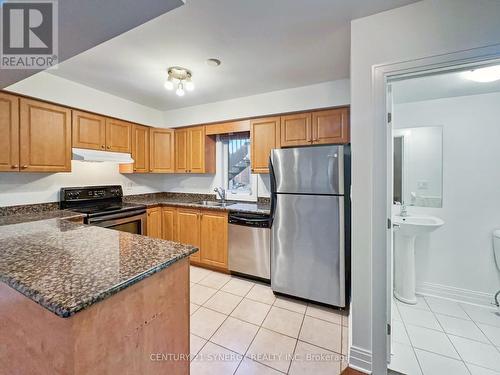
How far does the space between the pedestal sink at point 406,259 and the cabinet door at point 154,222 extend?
10.2ft

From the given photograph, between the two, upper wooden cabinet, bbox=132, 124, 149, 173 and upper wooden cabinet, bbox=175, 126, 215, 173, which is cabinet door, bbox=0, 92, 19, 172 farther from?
upper wooden cabinet, bbox=175, 126, 215, 173

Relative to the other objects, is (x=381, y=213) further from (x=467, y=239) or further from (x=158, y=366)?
(x=467, y=239)

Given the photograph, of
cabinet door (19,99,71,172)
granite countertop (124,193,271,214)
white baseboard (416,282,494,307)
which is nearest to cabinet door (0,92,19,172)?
cabinet door (19,99,71,172)

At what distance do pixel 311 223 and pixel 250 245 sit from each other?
2.88 ft

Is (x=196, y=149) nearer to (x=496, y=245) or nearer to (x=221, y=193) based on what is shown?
(x=221, y=193)

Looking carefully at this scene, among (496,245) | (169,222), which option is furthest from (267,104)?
(496,245)

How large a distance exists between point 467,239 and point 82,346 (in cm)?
324

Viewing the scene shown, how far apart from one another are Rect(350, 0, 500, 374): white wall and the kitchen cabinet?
9.88 feet

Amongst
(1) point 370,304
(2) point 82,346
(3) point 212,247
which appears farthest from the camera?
(3) point 212,247

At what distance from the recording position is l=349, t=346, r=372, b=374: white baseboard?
1479 mm

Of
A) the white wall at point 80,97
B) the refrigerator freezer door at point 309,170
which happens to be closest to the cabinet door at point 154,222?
the white wall at point 80,97

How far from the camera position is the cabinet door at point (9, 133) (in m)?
2.05

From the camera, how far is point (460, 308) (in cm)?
218

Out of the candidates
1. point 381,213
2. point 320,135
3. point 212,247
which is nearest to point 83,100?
point 212,247
